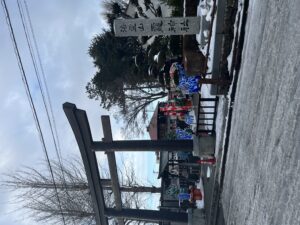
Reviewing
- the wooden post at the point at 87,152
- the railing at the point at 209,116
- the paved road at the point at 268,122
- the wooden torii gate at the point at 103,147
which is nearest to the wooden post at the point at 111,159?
the wooden torii gate at the point at 103,147

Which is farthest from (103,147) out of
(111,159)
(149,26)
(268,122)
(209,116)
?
(268,122)

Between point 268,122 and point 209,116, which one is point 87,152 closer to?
point 209,116

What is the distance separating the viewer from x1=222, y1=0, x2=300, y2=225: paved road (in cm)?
526

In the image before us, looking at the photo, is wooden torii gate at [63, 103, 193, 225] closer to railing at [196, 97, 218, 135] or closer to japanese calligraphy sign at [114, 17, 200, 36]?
railing at [196, 97, 218, 135]

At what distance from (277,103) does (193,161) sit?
49.8 feet

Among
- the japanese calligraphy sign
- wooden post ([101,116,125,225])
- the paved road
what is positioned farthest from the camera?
wooden post ([101,116,125,225])

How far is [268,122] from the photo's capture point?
656 centimetres

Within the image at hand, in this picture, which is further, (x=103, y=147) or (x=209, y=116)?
(x=103, y=147)

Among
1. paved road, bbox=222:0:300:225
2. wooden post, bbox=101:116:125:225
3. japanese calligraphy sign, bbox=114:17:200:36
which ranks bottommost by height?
wooden post, bbox=101:116:125:225

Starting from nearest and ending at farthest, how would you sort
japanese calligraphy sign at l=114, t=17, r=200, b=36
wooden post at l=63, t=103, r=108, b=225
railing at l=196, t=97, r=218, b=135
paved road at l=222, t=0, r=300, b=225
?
paved road at l=222, t=0, r=300, b=225, japanese calligraphy sign at l=114, t=17, r=200, b=36, railing at l=196, t=97, r=218, b=135, wooden post at l=63, t=103, r=108, b=225

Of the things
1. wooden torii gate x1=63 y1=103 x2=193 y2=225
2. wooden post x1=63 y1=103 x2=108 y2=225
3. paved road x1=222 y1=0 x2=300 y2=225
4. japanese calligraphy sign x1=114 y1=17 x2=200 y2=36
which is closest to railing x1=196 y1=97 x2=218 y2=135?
wooden torii gate x1=63 y1=103 x2=193 y2=225

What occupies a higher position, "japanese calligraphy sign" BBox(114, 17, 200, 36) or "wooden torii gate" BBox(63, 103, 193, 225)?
"japanese calligraphy sign" BBox(114, 17, 200, 36)

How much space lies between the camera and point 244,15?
29.7 ft

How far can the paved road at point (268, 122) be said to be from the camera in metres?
5.26
